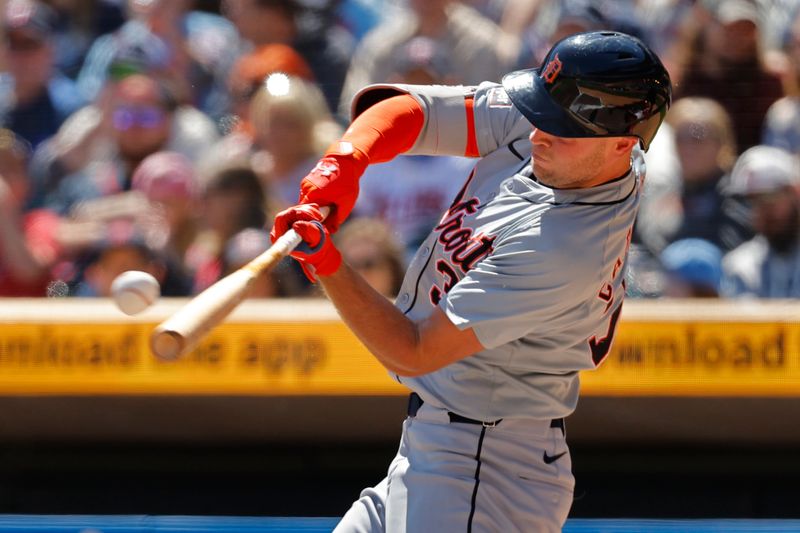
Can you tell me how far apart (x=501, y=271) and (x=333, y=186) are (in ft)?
0.92

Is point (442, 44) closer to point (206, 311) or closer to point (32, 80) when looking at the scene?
point (32, 80)

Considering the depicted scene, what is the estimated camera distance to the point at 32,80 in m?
4.00

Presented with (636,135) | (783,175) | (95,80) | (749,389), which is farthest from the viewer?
(95,80)

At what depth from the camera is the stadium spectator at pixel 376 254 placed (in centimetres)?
343

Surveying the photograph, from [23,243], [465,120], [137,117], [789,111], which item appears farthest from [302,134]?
[465,120]

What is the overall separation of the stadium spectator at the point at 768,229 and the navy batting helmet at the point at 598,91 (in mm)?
1789

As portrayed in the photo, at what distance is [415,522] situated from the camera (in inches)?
69.5

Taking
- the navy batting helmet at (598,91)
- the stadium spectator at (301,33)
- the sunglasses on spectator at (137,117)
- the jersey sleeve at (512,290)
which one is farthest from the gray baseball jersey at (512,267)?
the sunglasses on spectator at (137,117)

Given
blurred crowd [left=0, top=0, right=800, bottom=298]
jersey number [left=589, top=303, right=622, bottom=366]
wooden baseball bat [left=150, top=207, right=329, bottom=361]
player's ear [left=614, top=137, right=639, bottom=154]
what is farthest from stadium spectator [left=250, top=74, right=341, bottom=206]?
wooden baseball bat [left=150, top=207, right=329, bottom=361]

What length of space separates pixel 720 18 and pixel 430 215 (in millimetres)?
1177

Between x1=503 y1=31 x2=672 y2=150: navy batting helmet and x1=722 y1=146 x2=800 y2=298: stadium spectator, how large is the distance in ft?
5.87

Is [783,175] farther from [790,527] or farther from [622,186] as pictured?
[622,186]

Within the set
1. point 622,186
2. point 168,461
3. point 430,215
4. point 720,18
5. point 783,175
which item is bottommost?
point 168,461

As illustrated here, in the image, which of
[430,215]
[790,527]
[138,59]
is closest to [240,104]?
[138,59]
